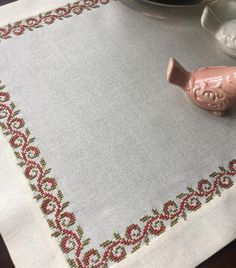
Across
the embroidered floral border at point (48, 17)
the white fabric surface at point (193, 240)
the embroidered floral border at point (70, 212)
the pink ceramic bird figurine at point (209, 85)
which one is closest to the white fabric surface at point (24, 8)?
the embroidered floral border at point (48, 17)

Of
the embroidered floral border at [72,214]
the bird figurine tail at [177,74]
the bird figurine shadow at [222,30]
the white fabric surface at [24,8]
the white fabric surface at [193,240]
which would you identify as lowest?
the white fabric surface at [193,240]

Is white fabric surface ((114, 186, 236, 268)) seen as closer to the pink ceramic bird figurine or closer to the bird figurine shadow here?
the pink ceramic bird figurine

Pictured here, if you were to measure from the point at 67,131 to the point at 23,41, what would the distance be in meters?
0.17

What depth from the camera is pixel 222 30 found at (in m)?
0.51

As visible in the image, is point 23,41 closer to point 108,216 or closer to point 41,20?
point 41,20

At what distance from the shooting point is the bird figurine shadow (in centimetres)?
50

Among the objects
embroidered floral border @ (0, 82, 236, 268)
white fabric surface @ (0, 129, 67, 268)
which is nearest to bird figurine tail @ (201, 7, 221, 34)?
embroidered floral border @ (0, 82, 236, 268)

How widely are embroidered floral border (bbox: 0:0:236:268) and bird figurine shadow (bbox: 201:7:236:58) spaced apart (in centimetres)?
18

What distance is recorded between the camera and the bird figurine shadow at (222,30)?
50cm

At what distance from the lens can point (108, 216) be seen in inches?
14.8

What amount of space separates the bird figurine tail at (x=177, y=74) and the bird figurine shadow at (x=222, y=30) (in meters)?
0.10

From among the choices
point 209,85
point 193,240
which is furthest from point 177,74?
point 193,240

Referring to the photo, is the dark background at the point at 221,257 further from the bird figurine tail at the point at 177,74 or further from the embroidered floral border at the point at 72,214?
the bird figurine tail at the point at 177,74

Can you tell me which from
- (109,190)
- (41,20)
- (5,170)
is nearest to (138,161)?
(109,190)
